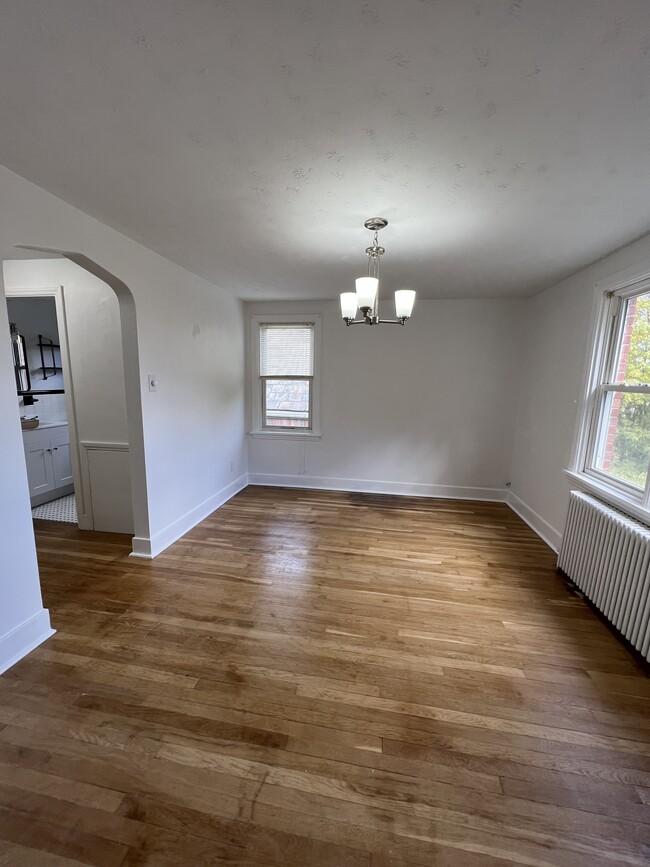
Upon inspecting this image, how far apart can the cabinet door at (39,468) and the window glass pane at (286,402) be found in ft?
8.69

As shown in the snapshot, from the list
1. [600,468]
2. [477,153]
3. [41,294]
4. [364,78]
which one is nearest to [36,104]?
[364,78]

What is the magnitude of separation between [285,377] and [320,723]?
3835mm

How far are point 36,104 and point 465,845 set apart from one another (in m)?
3.02

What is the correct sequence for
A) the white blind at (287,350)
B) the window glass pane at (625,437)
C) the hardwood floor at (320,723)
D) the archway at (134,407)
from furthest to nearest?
the white blind at (287,350), the archway at (134,407), the window glass pane at (625,437), the hardwood floor at (320,723)

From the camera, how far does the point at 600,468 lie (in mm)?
2711

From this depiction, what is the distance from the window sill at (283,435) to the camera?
4773 mm

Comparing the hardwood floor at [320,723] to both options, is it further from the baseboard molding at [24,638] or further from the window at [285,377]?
the window at [285,377]

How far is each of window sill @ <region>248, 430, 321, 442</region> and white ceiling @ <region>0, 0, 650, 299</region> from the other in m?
2.79

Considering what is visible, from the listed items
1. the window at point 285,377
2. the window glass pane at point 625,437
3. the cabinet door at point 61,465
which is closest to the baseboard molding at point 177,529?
the window at point 285,377

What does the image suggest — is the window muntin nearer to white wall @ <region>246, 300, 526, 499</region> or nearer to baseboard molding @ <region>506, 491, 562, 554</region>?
baseboard molding @ <region>506, 491, 562, 554</region>

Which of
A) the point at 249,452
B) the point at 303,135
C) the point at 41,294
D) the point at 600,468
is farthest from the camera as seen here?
the point at 249,452

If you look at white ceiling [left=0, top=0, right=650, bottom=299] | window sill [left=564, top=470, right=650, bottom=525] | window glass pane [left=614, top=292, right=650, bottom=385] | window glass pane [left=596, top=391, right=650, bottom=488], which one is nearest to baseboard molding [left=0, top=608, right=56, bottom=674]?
white ceiling [left=0, top=0, right=650, bottom=299]

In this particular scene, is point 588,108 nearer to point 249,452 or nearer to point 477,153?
point 477,153

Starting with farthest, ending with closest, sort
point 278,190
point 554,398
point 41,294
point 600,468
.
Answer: point 554,398 < point 41,294 < point 600,468 < point 278,190
